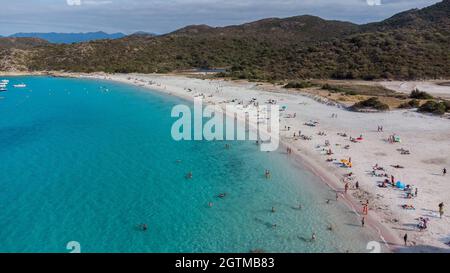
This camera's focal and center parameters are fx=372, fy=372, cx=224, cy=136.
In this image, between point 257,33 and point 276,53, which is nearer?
point 276,53

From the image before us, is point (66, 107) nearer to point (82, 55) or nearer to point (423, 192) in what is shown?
point (423, 192)

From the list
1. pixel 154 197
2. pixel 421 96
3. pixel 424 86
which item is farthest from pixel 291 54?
pixel 154 197

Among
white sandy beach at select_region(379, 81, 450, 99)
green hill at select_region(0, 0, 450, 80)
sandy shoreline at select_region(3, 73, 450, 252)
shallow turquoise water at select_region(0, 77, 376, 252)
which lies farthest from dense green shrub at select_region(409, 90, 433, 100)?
shallow turquoise water at select_region(0, 77, 376, 252)

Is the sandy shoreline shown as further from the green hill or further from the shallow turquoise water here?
the green hill

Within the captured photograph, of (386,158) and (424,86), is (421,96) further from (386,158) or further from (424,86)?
(386,158)
